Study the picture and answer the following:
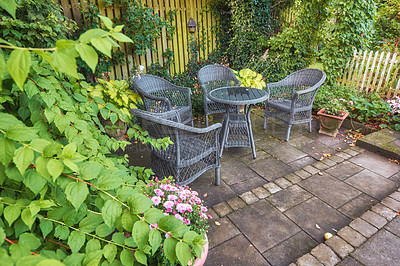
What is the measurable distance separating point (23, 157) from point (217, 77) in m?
3.85

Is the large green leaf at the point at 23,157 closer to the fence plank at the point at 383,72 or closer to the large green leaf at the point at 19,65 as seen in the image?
the large green leaf at the point at 19,65

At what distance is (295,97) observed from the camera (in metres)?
3.31

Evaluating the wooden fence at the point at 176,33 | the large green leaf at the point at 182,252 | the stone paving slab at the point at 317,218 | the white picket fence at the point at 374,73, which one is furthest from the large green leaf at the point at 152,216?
the white picket fence at the point at 374,73

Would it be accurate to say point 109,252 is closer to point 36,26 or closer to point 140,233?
point 140,233

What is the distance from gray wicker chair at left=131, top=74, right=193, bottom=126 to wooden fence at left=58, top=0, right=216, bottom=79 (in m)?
0.65

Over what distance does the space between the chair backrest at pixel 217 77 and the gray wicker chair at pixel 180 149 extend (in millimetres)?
1775

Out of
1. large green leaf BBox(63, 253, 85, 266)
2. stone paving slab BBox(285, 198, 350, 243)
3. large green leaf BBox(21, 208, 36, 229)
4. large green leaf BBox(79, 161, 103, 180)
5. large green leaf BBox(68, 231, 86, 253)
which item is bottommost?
stone paving slab BBox(285, 198, 350, 243)

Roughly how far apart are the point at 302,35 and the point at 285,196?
13.1ft

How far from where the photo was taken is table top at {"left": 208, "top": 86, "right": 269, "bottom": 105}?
280cm

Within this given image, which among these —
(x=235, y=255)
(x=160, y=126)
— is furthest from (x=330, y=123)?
(x=160, y=126)

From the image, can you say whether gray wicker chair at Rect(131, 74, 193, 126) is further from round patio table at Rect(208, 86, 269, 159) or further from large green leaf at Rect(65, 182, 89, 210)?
large green leaf at Rect(65, 182, 89, 210)

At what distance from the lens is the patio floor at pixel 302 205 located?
167 centimetres

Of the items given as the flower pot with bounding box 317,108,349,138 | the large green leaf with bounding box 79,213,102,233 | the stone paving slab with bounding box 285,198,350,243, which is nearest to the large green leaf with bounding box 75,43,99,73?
the large green leaf with bounding box 79,213,102,233

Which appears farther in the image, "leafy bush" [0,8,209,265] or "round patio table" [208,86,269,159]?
"round patio table" [208,86,269,159]
